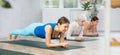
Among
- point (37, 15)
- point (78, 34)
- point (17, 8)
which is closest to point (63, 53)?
point (78, 34)

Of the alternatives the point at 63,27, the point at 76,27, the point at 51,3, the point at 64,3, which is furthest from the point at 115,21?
the point at 63,27

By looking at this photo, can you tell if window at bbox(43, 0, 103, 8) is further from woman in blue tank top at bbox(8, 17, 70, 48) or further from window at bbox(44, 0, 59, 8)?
woman in blue tank top at bbox(8, 17, 70, 48)

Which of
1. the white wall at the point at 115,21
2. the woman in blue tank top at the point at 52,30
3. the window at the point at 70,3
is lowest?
the white wall at the point at 115,21

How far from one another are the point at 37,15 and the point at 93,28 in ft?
6.71

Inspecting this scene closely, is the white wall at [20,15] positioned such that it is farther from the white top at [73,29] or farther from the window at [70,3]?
the white top at [73,29]

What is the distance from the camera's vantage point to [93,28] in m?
6.27

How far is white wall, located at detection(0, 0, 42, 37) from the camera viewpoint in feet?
19.9

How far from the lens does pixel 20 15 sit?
21.7ft

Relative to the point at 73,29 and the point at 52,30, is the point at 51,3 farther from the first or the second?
the point at 52,30

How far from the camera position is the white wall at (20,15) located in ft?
19.9

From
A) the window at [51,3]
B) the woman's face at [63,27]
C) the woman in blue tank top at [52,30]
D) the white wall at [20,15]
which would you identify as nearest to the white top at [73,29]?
the woman in blue tank top at [52,30]

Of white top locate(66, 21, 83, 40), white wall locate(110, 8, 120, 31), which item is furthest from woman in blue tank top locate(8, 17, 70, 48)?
white wall locate(110, 8, 120, 31)

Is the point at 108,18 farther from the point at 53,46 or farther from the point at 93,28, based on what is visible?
the point at 93,28

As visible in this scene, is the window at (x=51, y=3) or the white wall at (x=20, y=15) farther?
the window at (x=51, y=3)
